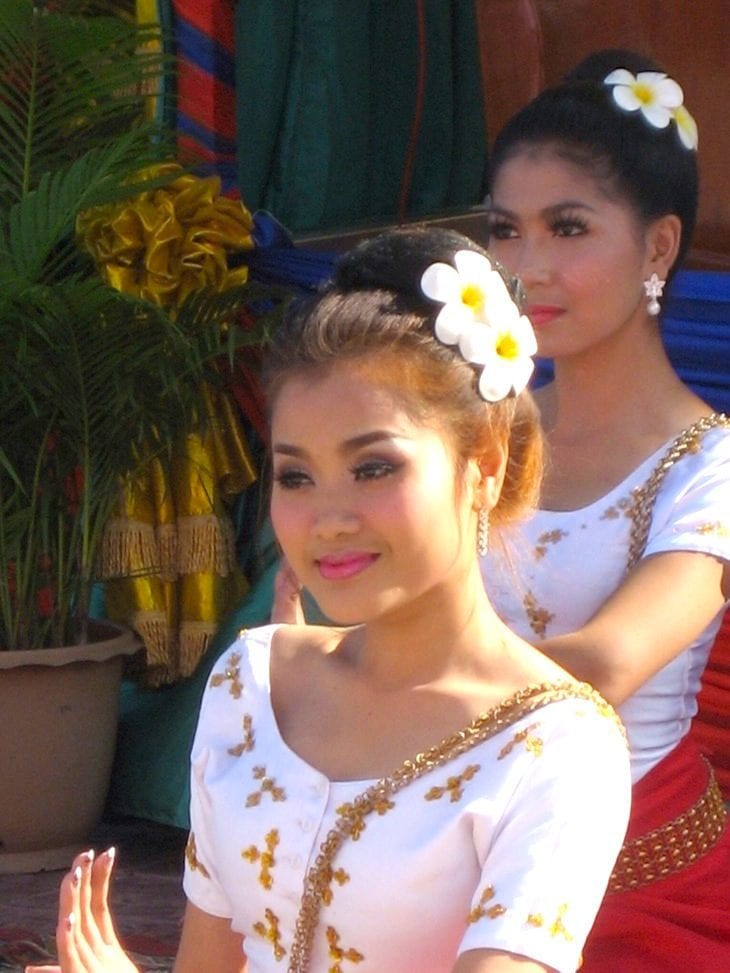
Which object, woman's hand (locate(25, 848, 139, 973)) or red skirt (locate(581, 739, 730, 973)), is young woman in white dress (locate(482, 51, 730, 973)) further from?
woman's hand (locate(25, 848, 139, 973))

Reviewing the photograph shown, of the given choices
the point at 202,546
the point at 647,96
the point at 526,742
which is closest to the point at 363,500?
the point at 526,742

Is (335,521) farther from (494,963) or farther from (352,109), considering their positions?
(352,109)

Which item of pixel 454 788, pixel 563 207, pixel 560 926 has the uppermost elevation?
pixel 563 207

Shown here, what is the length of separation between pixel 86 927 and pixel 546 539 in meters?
0.80

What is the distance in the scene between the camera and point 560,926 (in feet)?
5.46

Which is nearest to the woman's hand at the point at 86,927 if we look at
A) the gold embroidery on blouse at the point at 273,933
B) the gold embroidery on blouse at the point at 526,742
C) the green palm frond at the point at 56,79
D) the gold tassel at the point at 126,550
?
the gold embroidery on blouse at the point at 273,933

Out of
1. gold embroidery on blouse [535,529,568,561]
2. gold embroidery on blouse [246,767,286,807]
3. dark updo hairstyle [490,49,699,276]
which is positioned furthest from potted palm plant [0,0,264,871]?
gold embroidery on blouse [246,767,286,807]

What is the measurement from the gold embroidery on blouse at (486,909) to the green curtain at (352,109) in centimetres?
286

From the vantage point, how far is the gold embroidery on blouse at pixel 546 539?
229 cm

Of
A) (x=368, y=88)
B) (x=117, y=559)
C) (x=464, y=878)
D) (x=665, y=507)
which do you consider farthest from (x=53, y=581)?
(x=464, y=878)

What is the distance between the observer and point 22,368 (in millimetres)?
3977

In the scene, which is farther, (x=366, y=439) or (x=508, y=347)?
(x=508, y=347)

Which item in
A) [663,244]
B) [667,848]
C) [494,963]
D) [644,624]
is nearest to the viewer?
[494,963]

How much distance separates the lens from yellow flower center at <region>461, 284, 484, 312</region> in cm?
188
